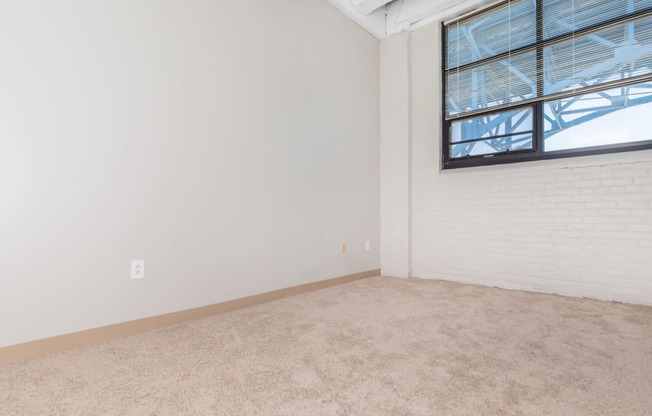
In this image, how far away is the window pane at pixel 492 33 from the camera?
3047mm

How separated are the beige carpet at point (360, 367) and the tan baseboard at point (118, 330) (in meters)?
0.08

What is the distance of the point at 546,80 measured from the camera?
9.57 ft

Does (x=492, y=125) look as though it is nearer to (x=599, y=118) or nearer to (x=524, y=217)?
(x=599, y=118)

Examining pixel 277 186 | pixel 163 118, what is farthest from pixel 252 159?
pixel 163 118

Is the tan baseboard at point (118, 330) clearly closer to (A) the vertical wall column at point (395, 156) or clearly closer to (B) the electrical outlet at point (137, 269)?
(B) the electrical outlet at point (137, 269)

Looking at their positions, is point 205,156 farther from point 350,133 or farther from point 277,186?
point 350,133

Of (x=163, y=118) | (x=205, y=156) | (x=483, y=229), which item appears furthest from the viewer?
(x=483, y=229)

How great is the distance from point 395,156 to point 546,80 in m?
1.53

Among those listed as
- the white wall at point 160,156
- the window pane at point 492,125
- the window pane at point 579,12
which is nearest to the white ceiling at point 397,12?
the white wall at point 160,156

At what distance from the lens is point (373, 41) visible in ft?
12.4

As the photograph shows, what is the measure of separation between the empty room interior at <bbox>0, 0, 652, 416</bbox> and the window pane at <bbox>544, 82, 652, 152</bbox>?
2cm

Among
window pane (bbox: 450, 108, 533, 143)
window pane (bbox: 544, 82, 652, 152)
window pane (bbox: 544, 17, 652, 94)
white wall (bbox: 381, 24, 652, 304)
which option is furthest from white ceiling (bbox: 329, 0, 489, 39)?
window pane (bbox: 544, 82, 652, 152)

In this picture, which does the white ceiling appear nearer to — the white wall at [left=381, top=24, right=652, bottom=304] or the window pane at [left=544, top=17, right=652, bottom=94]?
the white wall at [left=381, top=24, right=652, bottom=304]

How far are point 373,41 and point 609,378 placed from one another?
3639 mm
